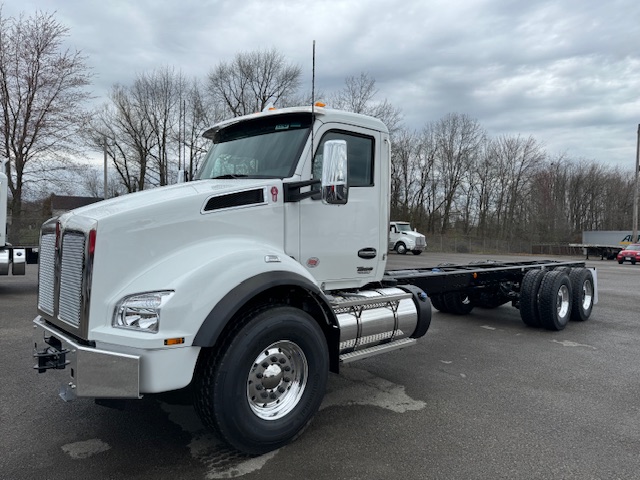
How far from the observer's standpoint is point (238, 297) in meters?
3.17

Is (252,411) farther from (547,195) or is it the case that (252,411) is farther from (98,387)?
(547,195)

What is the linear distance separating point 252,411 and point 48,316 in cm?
177

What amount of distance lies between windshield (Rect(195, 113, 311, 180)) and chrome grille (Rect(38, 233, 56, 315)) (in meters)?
1.56

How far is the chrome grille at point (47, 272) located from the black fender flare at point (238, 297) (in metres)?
1.38

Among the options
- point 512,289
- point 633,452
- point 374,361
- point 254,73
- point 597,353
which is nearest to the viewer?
point 633,452

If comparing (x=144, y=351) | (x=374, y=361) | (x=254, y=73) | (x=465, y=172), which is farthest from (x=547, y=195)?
(x=144, y=351)

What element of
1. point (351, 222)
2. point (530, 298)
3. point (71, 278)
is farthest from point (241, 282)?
point (530, 298)

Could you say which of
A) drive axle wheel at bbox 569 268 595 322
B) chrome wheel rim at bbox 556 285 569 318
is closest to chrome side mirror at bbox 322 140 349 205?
chrome wheel rim at bbox 556 285 569 318

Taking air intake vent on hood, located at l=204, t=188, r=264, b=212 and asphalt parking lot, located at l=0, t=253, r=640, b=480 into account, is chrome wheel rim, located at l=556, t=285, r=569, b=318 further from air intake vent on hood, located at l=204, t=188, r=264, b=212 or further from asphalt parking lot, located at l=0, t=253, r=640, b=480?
air intake vent on hood, located at l=204, t=188, r=264, b=212

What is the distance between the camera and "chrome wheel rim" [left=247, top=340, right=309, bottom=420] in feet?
11.2

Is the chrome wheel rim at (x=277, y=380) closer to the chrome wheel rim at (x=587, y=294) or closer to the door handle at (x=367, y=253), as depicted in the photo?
the door handle at (x=367, y=253)

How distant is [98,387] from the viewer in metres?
2.86

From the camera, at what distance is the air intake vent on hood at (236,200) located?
3568 millimetres

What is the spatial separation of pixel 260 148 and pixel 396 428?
2753 mm
